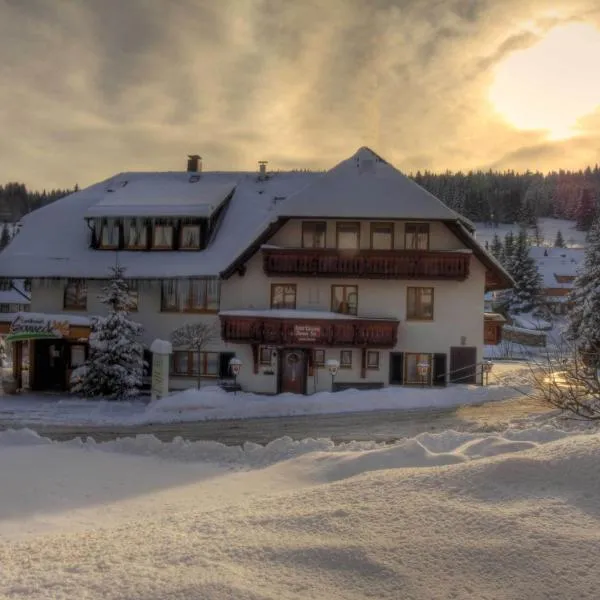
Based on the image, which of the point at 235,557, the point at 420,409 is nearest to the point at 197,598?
the point at 235,557

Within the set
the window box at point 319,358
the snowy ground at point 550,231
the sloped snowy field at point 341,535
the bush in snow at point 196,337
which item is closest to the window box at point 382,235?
the window box at point 319,358

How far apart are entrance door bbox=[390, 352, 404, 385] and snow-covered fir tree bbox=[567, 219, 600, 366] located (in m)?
13.3

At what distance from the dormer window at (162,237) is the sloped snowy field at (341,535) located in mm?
20078

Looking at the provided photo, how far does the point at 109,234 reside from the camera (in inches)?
1205

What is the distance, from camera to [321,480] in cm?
1084

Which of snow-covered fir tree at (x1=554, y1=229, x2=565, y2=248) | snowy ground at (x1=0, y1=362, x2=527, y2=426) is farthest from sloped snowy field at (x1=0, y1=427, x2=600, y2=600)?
snow-covered fir tree at (x1=554, y1=229, x2=565, y2=248)

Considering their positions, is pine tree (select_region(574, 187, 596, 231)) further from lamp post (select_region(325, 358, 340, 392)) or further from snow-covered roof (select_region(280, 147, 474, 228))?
lamp post (select_region(325, 358, 340, 392))

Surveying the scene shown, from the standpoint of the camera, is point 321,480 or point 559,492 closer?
point 559,492

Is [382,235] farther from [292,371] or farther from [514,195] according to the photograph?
[514,195]

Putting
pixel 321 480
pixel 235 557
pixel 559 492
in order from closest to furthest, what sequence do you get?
pixel 235 557 → pixel 559 492 → pixel 321 480

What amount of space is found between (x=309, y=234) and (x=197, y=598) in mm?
23897

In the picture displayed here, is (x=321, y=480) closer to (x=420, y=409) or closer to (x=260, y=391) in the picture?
(x=420, y=409)

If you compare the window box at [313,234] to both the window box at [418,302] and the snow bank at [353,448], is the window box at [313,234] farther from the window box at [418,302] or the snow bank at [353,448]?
the snow bank at [353,448]

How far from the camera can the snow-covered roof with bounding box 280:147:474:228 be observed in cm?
2719
